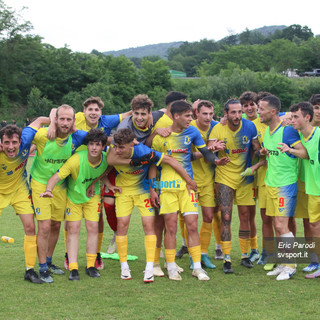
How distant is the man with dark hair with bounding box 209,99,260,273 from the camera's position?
6898 mm

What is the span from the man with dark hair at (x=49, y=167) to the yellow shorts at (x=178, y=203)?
1.44 meters

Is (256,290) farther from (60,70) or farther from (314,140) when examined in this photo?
(60,70)

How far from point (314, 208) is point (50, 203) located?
11.9ft

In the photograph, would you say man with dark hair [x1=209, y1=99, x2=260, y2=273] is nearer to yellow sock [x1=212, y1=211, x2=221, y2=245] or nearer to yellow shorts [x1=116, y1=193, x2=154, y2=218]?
yellow sock [x1=212, y1=211, x2=221, y2=245]

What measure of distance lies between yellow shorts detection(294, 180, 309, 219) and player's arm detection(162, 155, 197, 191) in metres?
1.55

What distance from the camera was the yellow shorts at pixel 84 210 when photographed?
6652mm

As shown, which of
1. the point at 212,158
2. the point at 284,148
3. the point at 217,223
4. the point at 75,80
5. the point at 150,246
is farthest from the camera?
the point at 75,80

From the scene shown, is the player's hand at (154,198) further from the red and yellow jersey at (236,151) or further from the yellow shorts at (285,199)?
the yellow shorts at (285,199)

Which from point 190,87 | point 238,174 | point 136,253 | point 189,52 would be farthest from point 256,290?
point 189,52

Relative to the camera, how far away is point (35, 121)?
6746 millimetres

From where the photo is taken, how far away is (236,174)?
700cm

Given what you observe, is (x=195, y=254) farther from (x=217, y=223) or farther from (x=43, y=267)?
(x=43, y=267)

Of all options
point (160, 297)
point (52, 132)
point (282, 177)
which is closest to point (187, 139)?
point (282, 177)

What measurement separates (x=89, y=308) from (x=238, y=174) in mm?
3033
